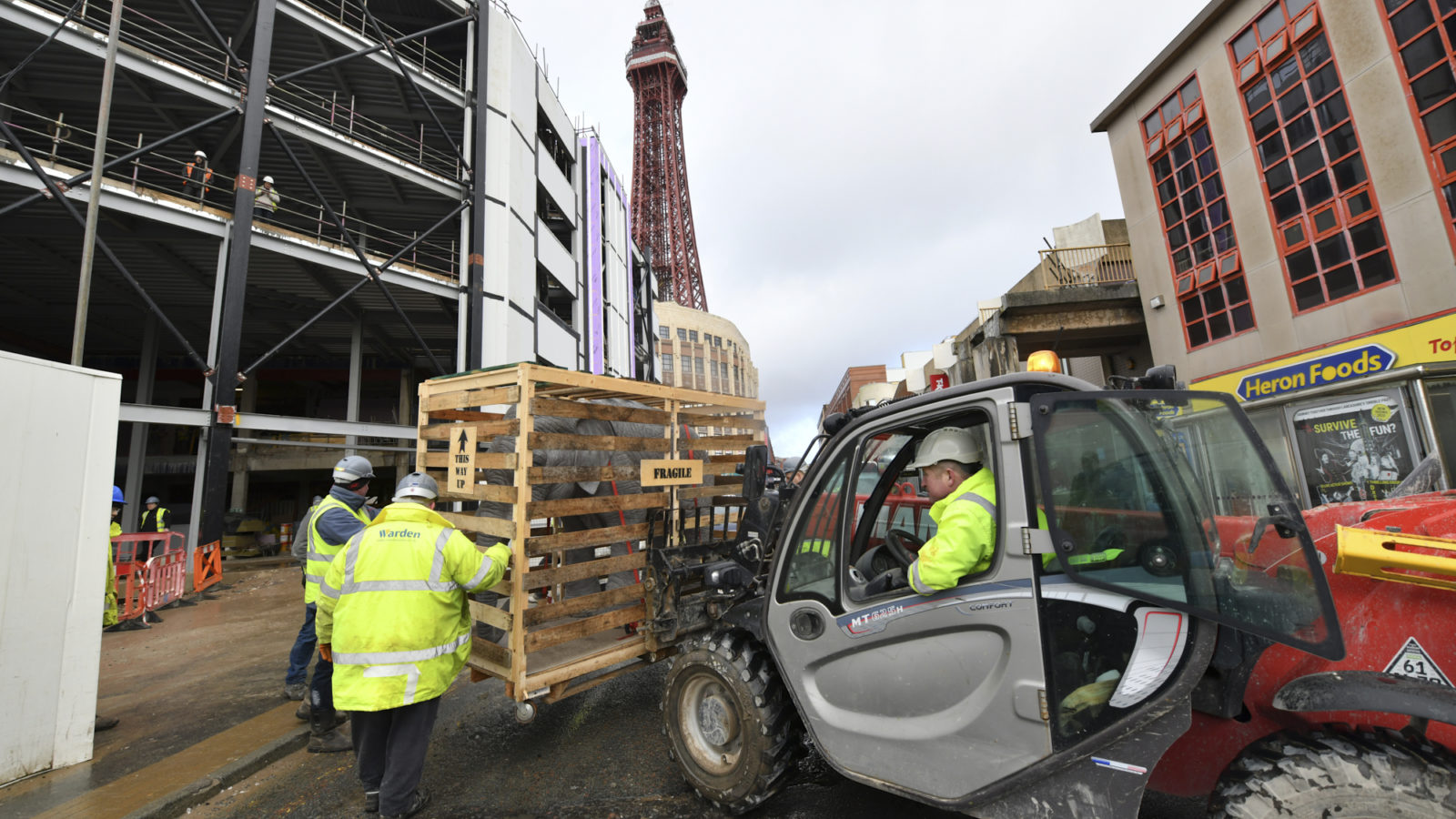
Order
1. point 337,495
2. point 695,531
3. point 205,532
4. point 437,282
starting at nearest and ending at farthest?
point 337,495 → point 695,531 → point 205,532 → point 437,282

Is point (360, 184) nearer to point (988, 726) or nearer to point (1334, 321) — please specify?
point (988, 726)

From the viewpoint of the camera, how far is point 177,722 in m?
4.54

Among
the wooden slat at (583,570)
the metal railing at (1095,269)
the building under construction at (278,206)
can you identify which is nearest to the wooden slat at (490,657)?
the wooden slat at (583,570)

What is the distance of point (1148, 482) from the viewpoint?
196 cm

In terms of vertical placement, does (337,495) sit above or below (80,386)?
below

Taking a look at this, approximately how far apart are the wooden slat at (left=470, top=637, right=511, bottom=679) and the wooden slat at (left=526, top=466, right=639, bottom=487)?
3.31 ft

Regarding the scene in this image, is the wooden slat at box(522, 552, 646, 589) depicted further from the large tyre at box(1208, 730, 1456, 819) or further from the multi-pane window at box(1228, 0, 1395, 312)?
the multi-pane window at box(1228, 0, 1395, 312)

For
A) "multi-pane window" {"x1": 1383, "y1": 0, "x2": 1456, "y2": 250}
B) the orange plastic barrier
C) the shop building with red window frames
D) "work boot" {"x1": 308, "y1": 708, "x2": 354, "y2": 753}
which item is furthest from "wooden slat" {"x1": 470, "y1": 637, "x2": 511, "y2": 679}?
"multi-pane window" {"x1": 1383, "y1": 0, "x2": 1456, "y2": 250}

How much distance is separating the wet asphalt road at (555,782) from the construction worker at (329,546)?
145mm

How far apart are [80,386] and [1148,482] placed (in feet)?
19.9

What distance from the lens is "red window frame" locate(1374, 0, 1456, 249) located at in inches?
329

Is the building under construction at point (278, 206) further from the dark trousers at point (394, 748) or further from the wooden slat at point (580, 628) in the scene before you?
the wooden slat at point (580, 628)

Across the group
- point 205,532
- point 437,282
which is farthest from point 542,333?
point 205,532

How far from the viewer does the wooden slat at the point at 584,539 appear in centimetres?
338
